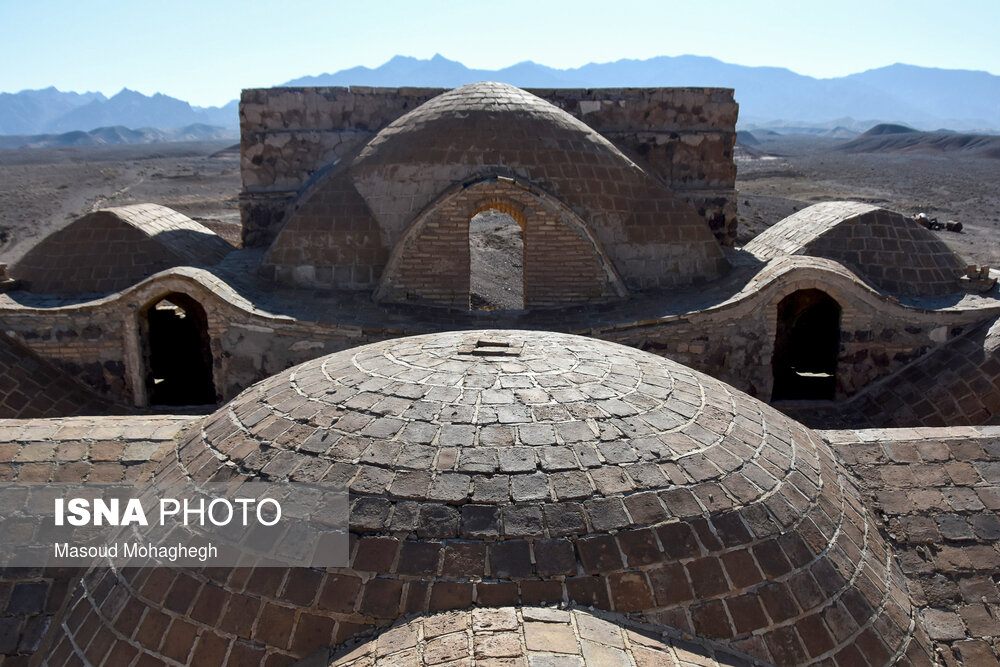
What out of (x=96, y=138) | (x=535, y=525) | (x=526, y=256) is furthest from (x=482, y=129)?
(x=96, y=138)

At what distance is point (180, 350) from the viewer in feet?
42.5

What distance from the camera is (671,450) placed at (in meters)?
4.25

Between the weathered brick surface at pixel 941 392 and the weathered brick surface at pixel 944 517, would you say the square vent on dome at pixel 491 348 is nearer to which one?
the weathered brick surface at pixel 944 517

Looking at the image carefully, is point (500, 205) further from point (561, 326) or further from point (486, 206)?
point (561, 326)

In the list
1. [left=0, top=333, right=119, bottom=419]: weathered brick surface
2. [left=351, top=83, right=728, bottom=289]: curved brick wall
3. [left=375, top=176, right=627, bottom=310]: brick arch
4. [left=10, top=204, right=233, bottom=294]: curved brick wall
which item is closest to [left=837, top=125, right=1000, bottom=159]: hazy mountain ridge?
[left=351, top=83, right=728, bottom=289]: curved brick wall

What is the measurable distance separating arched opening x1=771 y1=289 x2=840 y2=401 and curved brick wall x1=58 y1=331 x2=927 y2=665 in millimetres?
8140

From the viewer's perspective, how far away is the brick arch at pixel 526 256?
11070 millimetres

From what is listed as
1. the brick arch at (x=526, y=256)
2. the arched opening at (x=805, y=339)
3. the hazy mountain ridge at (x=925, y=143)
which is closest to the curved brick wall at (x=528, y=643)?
the brick arch at (x=526, y=256)

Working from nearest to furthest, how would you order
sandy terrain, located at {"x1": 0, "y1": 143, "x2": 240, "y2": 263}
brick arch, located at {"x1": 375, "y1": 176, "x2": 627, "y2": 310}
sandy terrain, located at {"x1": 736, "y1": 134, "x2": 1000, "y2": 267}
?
brick arch, located at {"x1": 375, "y1": 176, "x2": 627, "y2": 310}, sandy terrain, located at {"x1": 736, "y1": 134, "x2": 1000, "y2": 267}, sandy terrain, located at {"x1": 0, "y1": 143, "x2": 240, "y2": 263}

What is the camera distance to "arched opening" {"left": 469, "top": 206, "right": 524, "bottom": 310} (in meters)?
16.3

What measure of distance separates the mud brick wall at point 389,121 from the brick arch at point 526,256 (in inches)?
157

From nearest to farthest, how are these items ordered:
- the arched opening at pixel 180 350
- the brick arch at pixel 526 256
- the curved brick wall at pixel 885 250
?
the brick arch at pixel 526 256, the curved brick wall at pixel 885 250, the arched opening at pixel 180 350

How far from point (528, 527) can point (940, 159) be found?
75089 millimetres

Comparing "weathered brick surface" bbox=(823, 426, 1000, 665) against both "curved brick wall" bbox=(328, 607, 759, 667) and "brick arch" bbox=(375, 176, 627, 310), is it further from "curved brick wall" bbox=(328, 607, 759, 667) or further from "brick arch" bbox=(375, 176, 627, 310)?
"brick arch" bbox=(375, 176, 627, 310)
